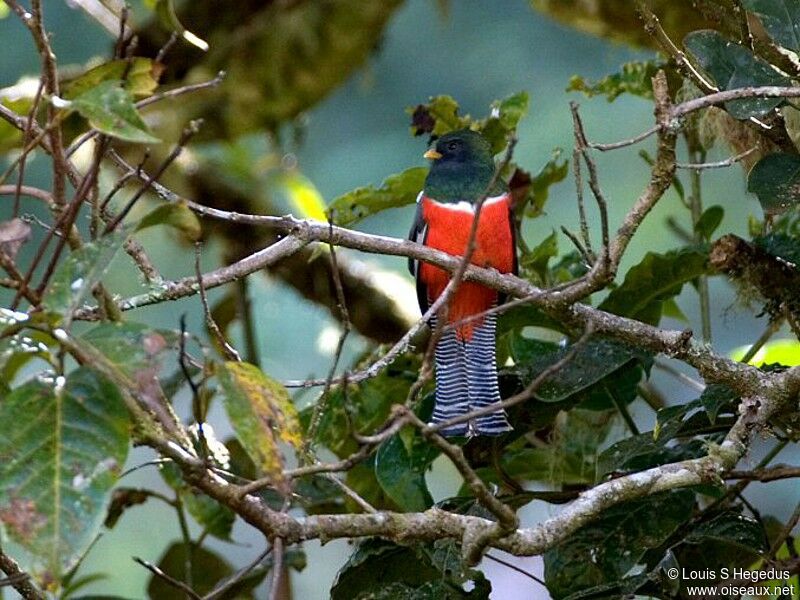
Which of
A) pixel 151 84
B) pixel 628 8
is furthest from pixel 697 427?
pixel 628 8

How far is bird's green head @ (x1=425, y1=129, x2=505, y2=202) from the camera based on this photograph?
129 inches

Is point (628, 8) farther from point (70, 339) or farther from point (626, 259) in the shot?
point (626, 259)

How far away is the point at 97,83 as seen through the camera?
67.0 inches

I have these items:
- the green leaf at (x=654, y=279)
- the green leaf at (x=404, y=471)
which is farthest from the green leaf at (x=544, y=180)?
the green leaf at (x=404, y=471)

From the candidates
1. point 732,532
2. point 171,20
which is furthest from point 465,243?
point 171,20

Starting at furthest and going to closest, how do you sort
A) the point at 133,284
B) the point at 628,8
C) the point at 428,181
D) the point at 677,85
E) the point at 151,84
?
the point at 133,284 < the point at 628,8 < the point at 428,181 < the point at 677,85 < the point at 151,84

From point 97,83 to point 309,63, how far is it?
11.3ft

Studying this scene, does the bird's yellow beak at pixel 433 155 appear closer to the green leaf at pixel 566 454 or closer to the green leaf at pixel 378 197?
the green leaf at pixel 378 197

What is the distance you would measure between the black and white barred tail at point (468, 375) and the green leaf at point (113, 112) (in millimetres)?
1467

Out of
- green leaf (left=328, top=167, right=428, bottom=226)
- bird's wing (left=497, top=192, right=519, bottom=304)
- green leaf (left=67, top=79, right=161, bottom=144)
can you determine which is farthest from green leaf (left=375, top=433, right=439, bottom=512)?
green leaf (left=67, top=79, right=161, bottom=144)

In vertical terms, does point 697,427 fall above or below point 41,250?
above

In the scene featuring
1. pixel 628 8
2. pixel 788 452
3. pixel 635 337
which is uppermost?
pixel 628 8

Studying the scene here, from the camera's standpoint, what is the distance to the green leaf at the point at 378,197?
2914 millimetres

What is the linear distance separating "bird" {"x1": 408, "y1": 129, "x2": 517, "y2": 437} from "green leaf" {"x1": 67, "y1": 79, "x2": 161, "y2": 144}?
144cm
